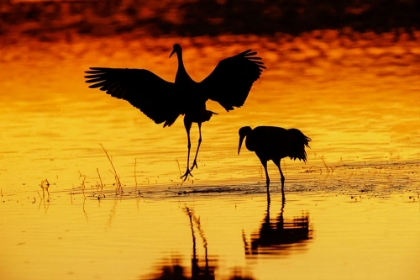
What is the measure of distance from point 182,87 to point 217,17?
58.9ft

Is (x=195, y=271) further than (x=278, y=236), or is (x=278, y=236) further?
(x=278, y=236)

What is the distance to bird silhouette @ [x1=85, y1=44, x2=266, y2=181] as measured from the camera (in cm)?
1628

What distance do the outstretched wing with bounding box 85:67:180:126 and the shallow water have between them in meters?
0.91

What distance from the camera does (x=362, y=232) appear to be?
487 inches

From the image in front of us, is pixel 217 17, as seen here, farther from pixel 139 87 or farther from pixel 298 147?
pixel 139 87

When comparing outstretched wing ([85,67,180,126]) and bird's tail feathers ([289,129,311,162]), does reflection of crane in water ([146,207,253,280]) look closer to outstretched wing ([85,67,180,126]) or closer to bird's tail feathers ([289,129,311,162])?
outstretched wing ([85,67,180,126])

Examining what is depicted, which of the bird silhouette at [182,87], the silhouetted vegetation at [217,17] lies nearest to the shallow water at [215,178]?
the bird silhouette at [182,87]

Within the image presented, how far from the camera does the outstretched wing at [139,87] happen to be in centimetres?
1630

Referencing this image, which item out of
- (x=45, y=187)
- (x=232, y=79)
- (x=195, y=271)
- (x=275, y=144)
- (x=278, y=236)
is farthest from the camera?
(x=275, y=144)

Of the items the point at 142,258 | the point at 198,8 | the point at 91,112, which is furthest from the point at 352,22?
the point at 142,258

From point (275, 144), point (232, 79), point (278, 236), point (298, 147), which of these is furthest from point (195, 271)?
point (298, 147)

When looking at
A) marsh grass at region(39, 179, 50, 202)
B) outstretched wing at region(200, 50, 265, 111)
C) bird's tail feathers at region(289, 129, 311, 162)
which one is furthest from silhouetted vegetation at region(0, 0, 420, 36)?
marsh grass at region(39, 179, 50, 202)

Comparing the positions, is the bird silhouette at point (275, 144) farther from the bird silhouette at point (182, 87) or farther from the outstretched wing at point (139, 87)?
the outstretched wing at point (139, 87)

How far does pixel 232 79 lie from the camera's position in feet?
53.8
